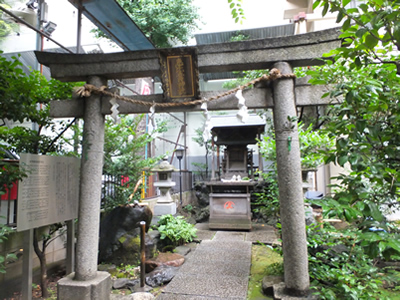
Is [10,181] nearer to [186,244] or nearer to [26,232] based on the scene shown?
[26,232]

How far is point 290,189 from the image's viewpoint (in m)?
3.47

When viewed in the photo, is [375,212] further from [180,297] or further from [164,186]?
[164,186]

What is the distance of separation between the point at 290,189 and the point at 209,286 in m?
2.27

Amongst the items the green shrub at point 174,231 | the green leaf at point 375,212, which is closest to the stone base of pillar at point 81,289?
the green shrub at point 174,231

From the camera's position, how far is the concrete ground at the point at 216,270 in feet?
13.3

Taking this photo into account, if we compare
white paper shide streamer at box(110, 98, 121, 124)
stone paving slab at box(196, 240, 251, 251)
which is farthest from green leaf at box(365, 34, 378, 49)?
stone paving slab at box(196, 240, 251, 251)

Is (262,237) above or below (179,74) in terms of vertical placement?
below

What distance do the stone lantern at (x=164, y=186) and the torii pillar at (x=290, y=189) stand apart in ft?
18.4

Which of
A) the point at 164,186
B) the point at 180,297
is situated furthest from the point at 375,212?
the point at 164,186

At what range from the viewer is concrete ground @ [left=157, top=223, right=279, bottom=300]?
4.05 meters

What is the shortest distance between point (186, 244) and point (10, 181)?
4808 millimetres

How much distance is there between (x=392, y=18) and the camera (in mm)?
1538

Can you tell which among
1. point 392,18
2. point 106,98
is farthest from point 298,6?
point 392,18

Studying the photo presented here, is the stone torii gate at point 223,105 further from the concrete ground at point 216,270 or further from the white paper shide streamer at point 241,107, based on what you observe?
the concrete ground at point 216,270
